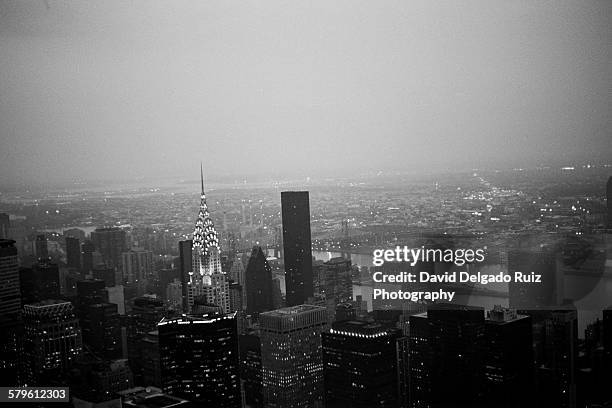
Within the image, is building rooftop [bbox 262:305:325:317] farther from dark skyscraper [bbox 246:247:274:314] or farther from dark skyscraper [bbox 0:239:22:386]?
dark skyscraper [bbox 0:239:22:386]

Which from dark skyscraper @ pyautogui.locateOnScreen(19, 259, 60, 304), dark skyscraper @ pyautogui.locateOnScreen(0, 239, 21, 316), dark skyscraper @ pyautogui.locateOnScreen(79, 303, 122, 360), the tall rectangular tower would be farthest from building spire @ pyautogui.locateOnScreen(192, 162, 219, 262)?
dark skyscraper @ pyautogui.locateOnScreen(0, 239, 21, 316)

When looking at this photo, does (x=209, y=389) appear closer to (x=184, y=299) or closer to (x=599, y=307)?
(x=184, y=299)

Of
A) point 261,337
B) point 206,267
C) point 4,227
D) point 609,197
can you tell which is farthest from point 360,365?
point 4,227

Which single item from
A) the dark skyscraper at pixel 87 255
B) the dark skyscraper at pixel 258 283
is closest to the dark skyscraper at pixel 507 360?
the dark skyscraper at pixel 258 283

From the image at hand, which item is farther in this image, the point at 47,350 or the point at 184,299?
the point at 184,299

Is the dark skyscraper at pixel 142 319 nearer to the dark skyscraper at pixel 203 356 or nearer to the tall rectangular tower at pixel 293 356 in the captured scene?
the dark skyscraper at pixel 203 356

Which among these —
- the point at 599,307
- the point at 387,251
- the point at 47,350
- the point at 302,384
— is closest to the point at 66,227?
the point at 47,350
